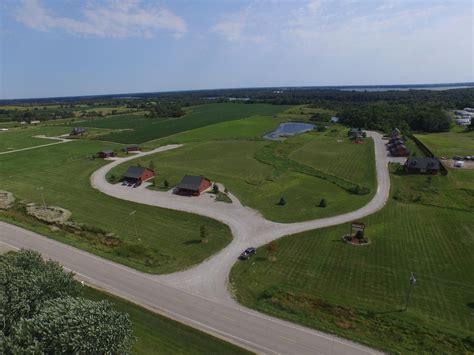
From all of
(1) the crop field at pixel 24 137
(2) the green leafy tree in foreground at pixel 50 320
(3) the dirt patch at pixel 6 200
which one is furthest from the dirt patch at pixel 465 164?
(1) the crop field at pixel 24 137

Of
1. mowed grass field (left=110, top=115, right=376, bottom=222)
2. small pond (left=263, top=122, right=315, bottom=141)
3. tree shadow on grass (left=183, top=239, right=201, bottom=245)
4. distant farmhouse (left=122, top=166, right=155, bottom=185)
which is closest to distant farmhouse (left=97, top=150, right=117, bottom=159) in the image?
mowed grass field (left=110, top=115, right=376, bottom=222)


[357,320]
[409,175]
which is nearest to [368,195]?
[409,175]

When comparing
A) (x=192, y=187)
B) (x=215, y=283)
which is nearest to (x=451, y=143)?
(x=192, y=187)

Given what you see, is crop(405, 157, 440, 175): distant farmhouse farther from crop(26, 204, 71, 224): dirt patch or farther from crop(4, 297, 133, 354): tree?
crop(26, 204, 71, 224): dirt patch

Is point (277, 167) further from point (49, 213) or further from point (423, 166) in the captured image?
point (49, 213)

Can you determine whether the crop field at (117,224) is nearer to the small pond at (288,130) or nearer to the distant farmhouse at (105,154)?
the distant farmhouse at (105,154)

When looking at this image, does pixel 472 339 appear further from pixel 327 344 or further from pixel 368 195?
pixel 368 195
